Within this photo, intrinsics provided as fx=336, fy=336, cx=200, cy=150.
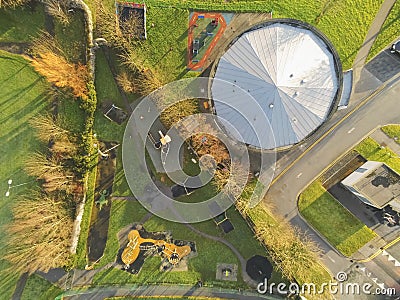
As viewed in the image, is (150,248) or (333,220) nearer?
(333,220)

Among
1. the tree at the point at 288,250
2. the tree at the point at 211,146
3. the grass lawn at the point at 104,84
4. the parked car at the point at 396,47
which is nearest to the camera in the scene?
the tree at the point at 288,250

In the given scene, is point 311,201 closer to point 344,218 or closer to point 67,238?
point 344,218

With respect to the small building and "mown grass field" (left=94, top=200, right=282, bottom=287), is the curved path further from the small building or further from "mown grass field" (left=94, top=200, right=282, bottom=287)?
the small building

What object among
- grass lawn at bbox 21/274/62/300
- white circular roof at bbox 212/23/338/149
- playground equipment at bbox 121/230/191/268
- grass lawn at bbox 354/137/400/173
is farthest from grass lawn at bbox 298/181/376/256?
grass lawn at bbox 21/274/62/300

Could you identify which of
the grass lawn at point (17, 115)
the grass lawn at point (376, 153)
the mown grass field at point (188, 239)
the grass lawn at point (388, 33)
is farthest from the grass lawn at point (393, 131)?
the grass lawn at point (17, 115)

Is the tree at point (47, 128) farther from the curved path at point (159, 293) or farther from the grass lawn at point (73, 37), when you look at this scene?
the curved path at point (159, 293)

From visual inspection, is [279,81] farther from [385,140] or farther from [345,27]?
[385,140]

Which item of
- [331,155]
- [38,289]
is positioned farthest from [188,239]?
[331,155]

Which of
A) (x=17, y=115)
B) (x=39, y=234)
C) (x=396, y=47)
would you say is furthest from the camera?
(x=17, y=115)
